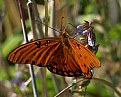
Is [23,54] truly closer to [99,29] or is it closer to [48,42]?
[48,42]

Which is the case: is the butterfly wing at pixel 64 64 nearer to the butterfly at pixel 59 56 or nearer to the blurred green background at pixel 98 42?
the butterfly at pixel 59 56

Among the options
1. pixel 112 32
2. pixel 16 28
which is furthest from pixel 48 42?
pixel 16 28

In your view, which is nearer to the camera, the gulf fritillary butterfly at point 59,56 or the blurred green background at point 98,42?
the gulf fritillary butterfly at point 59,56

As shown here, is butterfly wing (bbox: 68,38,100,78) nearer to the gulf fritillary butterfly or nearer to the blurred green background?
the gulf fritillary butterfly

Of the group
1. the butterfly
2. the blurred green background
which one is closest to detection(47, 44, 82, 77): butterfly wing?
the butterfly

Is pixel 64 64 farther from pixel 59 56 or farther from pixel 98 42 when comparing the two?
pixel 98 42

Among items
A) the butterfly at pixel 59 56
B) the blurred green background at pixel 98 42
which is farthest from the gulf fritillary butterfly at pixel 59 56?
the blurred green background at pixel 98 42

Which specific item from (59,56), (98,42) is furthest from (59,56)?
(98,42)

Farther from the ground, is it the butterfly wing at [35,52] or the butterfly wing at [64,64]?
the butterfly wing at [35,52]
